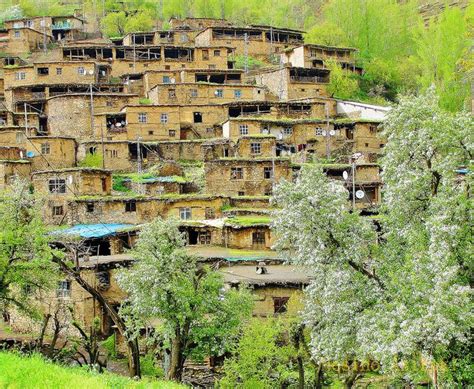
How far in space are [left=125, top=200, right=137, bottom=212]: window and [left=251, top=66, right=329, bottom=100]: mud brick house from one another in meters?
24.9

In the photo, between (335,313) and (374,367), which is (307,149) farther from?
(335,313)

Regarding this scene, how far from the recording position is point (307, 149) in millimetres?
53344

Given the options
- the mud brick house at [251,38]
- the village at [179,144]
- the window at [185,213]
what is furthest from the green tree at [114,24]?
the window at [185,213]

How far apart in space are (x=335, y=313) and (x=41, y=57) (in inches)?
2415

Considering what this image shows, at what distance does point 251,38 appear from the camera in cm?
7419

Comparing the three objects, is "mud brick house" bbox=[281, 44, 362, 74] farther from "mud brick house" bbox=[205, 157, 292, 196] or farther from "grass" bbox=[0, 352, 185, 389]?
"grass" bbox=[0, 352, 185, 389]

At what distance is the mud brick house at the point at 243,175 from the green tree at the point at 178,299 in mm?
20678

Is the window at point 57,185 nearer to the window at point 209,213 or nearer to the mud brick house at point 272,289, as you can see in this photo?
the window at point 209,213

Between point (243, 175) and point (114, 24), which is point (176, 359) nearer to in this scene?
point (243, 175)

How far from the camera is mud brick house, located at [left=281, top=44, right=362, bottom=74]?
6600 centimetres

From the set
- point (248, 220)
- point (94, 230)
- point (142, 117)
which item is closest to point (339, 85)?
point (142, 117)

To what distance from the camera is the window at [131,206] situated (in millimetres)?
41531

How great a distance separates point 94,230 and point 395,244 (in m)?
23.0

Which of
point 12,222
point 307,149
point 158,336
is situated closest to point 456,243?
point 158,336
